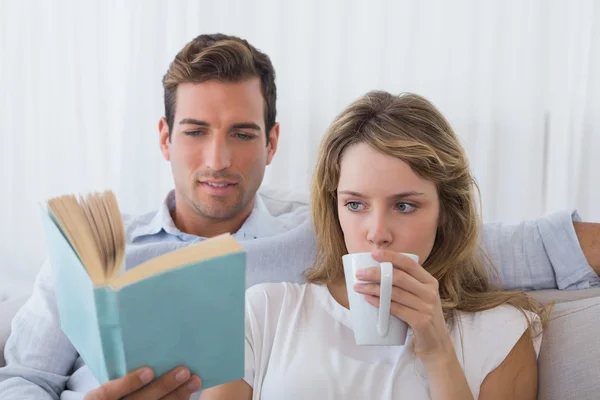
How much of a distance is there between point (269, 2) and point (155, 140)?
0.67m

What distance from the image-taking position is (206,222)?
1.97 m

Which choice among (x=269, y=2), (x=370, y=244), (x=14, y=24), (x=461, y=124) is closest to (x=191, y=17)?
(x=269, y=2)

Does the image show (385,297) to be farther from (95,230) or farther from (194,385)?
(95,230)

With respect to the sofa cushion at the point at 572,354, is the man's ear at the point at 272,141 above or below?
above

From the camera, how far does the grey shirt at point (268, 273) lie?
5.13 feet

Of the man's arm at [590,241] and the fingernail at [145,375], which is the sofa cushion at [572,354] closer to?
the man's arm at [590,241]

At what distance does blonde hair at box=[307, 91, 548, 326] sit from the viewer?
137cm

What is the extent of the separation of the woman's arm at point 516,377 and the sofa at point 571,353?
0.02 m

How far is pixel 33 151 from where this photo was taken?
2.70m

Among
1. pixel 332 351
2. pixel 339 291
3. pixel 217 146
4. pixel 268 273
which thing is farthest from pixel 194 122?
pixel 332 351

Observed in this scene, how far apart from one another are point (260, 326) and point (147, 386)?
46 centimetres

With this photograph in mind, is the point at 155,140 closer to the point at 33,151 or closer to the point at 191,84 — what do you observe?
the point at 33,151

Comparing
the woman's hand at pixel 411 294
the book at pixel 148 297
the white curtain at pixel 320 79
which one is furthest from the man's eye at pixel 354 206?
the white curtain at pixel 320 79

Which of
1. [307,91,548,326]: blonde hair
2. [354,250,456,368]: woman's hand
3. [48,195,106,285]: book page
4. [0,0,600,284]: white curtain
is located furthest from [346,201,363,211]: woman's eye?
[0,0,600,284]: white curtain
